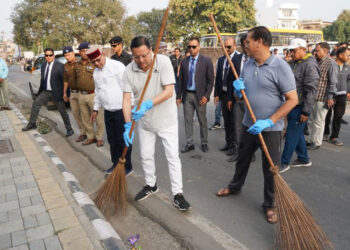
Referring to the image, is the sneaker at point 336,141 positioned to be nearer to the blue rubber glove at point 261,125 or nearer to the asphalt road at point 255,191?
the asphalt road at point 255,191

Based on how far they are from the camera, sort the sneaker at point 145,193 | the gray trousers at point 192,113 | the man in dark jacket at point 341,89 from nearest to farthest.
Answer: the sneaker at point 145,193
the gray trousers at point 192,113
the man in dark jacket at point 341,89

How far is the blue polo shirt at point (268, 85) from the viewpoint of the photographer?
268 centimetres

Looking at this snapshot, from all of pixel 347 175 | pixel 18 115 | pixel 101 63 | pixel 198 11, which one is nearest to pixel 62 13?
pixel 198 11

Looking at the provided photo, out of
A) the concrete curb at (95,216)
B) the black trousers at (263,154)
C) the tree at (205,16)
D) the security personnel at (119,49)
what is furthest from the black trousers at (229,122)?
the tree at (205,16)

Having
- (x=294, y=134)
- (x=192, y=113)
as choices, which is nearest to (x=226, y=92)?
(x=192, y=113)

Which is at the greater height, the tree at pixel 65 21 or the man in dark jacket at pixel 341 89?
the tree at pixel 65 21

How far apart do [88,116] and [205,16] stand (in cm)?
2737

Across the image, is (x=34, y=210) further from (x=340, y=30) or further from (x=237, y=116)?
(x=340, y=30)

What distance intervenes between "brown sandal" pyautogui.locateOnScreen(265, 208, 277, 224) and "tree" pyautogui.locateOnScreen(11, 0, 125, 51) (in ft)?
101

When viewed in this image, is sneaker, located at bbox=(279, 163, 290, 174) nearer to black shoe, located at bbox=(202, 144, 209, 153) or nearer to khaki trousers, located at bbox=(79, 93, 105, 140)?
black shoe, located at bbox=(202, 144, 209, 153)

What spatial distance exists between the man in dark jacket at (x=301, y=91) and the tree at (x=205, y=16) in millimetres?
26607

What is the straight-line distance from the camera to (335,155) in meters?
4.89

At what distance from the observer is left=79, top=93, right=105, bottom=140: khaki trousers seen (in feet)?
18.1

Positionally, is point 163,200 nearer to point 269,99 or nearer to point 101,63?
point 269,99
